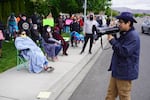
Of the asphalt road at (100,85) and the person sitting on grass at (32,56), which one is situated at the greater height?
the person sitting on grass at (32,56)

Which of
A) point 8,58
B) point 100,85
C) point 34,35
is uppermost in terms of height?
point 34,35

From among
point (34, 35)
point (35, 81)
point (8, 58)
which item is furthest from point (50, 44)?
point (34, 35)

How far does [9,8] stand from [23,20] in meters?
7.53

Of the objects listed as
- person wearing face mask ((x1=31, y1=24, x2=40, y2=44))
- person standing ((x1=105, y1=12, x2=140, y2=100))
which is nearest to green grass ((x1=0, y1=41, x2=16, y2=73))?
person wearing face mask ((x1=31, y1=24, x2=40, y2=44))

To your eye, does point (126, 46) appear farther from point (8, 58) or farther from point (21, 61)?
point (8, 58)

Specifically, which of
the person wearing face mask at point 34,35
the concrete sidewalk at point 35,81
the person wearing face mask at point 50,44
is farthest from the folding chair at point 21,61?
the person wearing face mask at point 34,35

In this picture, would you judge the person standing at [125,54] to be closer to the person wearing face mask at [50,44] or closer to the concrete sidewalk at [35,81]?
the concrete sidewalk at [35,81]

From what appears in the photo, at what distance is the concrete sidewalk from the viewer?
837cm

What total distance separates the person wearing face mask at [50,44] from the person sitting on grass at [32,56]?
6.01 feet

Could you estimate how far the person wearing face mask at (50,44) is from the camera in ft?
43.2

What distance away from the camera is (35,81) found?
9.77 metres

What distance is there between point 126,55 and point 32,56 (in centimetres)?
556

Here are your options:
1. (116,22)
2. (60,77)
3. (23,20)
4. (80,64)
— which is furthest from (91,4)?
(116,22)

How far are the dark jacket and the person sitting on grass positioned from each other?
504cm
